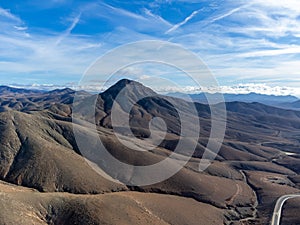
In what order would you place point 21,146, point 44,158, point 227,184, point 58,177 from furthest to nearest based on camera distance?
point 227,184 < point 21,146 < point 44,158 < point 58,177

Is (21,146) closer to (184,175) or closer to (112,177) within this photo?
(112,177)

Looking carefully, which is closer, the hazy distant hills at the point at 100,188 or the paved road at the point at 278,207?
the hazy distant hills at the point at 100,188

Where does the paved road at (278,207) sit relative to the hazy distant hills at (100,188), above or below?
below

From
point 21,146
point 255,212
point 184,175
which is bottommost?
point 255,212

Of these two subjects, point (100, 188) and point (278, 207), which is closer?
point (100, 188)

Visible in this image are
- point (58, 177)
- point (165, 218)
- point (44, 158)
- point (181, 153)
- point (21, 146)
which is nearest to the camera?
point (165, 218)

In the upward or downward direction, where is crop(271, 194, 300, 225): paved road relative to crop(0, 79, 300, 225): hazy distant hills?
downward

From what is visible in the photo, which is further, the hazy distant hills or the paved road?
the paved road

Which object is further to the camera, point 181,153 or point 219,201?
point 181,153

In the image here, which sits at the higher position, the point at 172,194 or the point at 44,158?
the point at 44,158

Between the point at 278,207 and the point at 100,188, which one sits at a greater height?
the point at 100,188

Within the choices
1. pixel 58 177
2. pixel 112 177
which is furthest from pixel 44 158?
pixel 112 177
